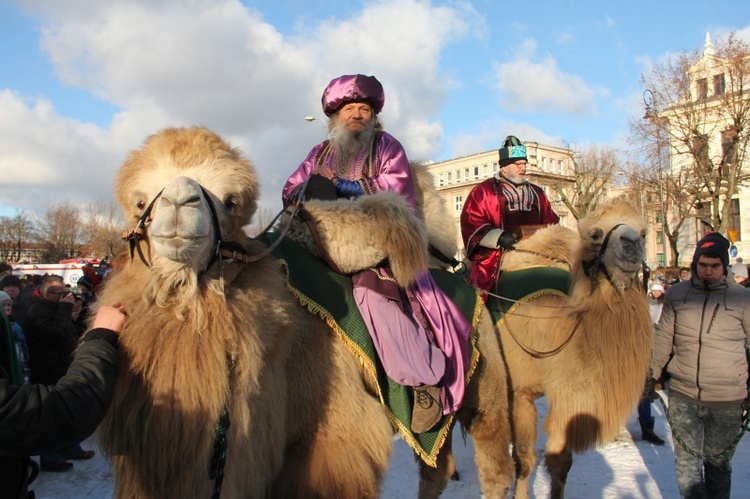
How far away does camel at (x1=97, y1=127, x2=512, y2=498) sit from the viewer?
199 centimetres

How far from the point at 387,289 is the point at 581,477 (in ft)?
14.0

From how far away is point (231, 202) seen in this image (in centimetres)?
227

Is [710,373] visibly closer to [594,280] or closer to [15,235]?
[594,280]

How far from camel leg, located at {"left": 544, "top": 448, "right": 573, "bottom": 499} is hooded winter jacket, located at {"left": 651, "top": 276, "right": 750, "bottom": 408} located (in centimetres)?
94

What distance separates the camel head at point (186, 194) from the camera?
6.40 feet

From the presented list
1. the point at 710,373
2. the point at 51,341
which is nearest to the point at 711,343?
the point at 710,373

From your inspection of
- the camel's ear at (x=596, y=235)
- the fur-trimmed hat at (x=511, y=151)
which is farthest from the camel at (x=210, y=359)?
the fur-trimmed hat at (x=511, y=151)

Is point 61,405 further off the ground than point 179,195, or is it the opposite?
point 179,195

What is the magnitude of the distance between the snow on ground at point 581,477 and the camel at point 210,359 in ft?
9.86

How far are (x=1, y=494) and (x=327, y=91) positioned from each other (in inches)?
110

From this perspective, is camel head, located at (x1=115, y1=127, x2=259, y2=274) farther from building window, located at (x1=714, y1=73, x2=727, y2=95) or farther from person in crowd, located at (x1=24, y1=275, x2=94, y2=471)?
building window, located at (x1=714, y1=73, x2=727, y2=95)

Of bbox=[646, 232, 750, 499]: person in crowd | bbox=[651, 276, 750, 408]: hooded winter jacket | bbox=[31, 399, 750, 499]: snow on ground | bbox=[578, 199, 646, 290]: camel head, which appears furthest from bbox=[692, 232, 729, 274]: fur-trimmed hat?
bbox=[31, 399, 750, 499]: snow on ground

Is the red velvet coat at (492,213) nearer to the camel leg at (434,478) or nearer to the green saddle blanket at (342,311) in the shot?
the camel leg at (434,478)

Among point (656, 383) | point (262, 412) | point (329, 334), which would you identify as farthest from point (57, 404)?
point (656, 383)
